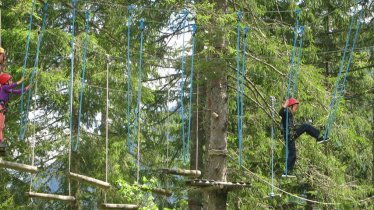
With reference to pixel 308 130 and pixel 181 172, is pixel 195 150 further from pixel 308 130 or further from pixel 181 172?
pixel 308 130

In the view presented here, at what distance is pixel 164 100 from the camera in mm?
16828

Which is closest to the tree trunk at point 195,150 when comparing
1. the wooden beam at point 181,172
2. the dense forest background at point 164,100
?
the dense forest background at point 164,100

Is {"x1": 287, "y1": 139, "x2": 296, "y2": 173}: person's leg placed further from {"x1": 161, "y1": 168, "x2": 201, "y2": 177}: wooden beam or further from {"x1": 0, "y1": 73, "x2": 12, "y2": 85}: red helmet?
{"x1": 0, "y1": 73, "x2": 12, "y2": 85}: red helmet

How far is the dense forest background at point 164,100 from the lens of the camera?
43.7 feet

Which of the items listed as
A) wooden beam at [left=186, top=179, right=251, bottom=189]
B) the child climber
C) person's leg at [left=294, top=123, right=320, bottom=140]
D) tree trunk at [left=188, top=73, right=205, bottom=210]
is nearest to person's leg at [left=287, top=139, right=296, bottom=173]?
the child climber

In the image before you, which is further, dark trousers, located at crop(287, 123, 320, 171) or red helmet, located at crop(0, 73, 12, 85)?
dark trousers, located at crop(287, 123, 320, 171)

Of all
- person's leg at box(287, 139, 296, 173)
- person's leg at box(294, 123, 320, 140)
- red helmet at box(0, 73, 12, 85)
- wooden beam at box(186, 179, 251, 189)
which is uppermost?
red helmet at box(0, 73, 12, 85)

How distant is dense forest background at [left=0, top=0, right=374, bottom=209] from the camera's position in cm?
1333

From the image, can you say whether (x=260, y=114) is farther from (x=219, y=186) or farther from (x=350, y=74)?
(x=350, y=74)

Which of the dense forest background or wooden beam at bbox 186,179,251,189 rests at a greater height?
the dense forest background

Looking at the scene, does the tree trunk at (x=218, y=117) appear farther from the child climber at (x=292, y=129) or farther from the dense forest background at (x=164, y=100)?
the child climber at (x=292, y=129)

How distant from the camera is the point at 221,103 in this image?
13.5m

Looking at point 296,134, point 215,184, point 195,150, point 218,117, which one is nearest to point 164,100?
point 195,150

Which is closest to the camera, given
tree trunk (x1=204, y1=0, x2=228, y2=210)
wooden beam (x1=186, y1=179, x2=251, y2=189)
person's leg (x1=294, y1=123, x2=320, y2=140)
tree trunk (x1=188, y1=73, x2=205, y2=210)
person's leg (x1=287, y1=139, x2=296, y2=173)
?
person's leg (x1=294, y1=123, x2=320, y2=140)
